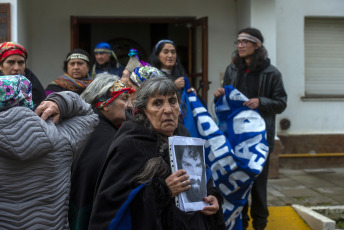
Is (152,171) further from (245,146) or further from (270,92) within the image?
(270,92)

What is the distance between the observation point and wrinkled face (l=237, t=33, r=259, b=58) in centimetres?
452

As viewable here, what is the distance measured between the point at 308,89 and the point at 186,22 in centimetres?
287

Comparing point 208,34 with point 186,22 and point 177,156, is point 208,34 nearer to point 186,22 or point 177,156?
point 186,22

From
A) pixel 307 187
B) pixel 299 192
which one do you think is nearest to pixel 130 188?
pixel 299 192

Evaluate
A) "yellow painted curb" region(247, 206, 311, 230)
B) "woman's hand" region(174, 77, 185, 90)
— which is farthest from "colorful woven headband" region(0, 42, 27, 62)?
"yellow painted curb" region(247, 206, 311, 230)

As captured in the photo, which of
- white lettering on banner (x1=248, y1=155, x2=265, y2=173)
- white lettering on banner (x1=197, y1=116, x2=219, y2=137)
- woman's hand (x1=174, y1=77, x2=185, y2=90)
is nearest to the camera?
white lettering on banner (x1=248, y1=155, x2=265, y2=173)

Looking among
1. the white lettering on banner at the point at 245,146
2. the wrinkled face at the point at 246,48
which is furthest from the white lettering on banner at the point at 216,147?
the wrinkled face at the point at 246,48

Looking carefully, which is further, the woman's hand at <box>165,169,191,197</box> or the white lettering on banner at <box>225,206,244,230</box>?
the white lettering on banner at <box>225,206,244,230</box>

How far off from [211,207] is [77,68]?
3.02 meters

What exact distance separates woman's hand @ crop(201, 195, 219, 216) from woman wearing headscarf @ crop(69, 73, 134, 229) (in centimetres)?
76

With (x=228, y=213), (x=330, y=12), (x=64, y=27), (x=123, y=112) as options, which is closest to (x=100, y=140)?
(x=123, y=112)

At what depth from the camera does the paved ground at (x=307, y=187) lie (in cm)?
580

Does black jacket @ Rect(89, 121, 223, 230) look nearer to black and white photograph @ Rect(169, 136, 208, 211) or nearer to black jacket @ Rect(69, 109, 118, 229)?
black and white photograph @ Rect(169, 136, 208, 211)

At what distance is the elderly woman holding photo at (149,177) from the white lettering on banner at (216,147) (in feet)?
4.70
